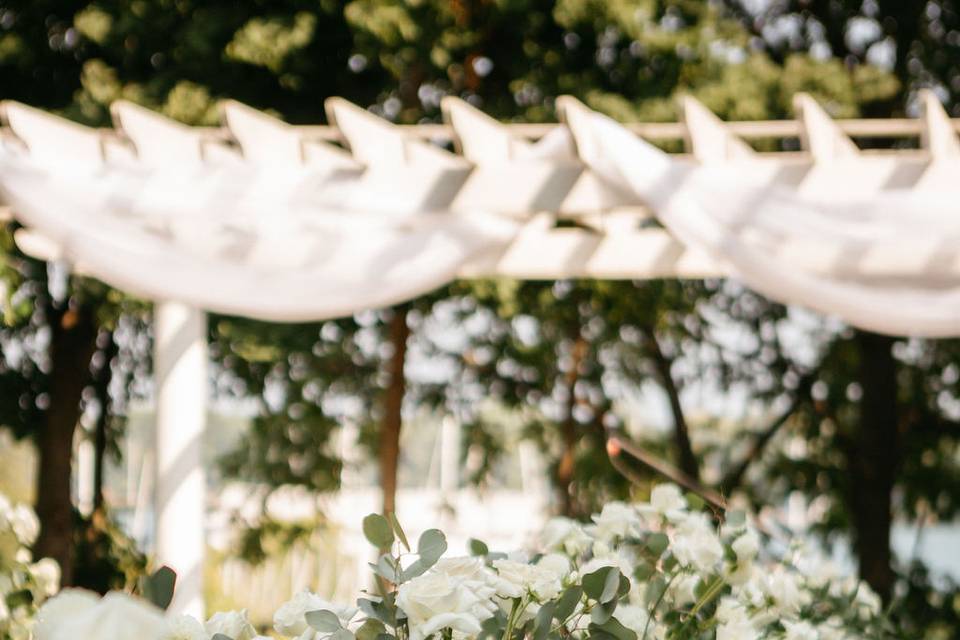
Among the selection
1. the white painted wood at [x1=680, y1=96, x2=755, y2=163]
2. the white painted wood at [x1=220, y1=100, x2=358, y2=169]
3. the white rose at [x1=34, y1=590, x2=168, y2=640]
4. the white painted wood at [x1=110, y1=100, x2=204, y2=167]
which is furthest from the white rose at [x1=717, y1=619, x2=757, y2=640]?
the white painted wood at [x1=110, y1=100, x2=204, y2=167]

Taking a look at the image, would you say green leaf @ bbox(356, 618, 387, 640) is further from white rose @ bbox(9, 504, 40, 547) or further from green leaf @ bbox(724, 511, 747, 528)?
white rose @ bbox(9, 504, 40, 547)

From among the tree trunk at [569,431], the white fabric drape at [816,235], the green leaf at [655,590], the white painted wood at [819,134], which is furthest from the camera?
the tree trunk at [569,431]

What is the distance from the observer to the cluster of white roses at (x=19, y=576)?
1.42 meters

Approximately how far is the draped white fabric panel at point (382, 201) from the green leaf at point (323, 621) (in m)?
2.93

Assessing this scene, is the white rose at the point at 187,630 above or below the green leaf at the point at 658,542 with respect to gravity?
above

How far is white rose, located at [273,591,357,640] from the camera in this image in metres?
0.90

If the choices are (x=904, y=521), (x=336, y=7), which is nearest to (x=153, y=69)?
(x=336, y=7)

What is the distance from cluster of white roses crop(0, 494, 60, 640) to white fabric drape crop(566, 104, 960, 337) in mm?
2341

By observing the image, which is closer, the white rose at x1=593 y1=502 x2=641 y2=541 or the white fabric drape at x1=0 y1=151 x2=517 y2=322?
the white rose at x1=593 y1=502 x2=641 y2=541

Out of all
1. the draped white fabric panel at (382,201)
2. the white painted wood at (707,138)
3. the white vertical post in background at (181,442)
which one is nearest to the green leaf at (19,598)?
the draped white fabric panel at (382,201)

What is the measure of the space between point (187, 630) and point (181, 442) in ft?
12.4

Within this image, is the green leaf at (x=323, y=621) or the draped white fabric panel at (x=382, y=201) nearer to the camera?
the green leaf at (x=323, y=621)

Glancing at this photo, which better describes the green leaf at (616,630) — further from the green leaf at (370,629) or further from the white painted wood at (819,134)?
the white painted wood at (819,134)

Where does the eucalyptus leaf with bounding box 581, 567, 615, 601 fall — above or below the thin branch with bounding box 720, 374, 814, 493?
above
